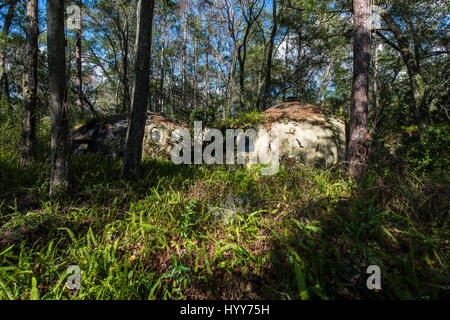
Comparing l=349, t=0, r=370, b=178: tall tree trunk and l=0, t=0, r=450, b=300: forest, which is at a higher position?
l=349, t=0, r=370, b=178: tall tree trunk

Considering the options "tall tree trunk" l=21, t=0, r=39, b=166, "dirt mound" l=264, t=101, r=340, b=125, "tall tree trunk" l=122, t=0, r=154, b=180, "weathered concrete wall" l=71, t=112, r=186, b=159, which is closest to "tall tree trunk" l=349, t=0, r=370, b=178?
"dirt mound" l=264, t=101, r=340, b=125

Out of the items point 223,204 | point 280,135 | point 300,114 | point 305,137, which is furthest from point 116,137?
point 300,114

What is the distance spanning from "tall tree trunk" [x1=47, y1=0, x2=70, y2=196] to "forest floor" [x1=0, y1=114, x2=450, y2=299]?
0.25m

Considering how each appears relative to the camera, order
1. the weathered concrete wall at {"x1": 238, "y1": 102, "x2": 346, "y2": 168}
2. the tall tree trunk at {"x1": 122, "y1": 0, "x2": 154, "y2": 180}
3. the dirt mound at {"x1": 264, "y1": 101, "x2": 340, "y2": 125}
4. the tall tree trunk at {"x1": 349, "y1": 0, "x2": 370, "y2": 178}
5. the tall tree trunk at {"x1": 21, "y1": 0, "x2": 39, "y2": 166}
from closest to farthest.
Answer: the tall tree trunk at {"x1": 122, "y1": 0, "x2": 154, "y2": 180} < the tall tree trunk at {"x1": 349, "y1": 0, "x2": 370, "y2": 178} < the tall tree trunk at {"x1": 21, "y1": 0, "x2": 39, "y2": 166} < the weathered concrete wall at {"x1": 238, "y1": 102, "x2": 346, "y2": 168} < the dirt mound at {"x1": 264, "y1": 101, "x2": 340, "y2": 125}

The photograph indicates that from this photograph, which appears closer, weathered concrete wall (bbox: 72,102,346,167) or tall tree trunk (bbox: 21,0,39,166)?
tall tree trunk (bbox: 21,0,39,166)

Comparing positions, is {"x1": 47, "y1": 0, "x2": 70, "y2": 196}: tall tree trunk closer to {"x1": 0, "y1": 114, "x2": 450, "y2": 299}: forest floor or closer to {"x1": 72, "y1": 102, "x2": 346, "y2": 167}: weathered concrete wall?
{"x1": 0, "y1": 114, "x2": 450, "y2": 299}: forest floor

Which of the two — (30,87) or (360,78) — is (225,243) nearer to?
(360,78)

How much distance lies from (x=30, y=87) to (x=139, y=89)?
9.22ft

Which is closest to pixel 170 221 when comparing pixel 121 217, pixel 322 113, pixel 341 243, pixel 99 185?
pixel 121 217

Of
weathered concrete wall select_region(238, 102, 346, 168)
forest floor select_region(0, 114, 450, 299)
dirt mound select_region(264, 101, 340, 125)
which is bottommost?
forest floor select_region(0, 114, 450, 299)

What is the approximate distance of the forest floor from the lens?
1365 mm

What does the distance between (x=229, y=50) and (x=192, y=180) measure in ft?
48.4

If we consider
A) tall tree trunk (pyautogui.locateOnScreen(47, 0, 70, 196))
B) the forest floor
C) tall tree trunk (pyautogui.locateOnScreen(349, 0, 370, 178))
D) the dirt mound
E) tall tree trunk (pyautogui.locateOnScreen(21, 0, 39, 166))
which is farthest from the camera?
the dirt mound

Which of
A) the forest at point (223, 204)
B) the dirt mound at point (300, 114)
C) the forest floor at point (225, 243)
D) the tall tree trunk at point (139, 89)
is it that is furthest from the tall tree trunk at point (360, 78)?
the tall tree trunk at point (139, 89)
